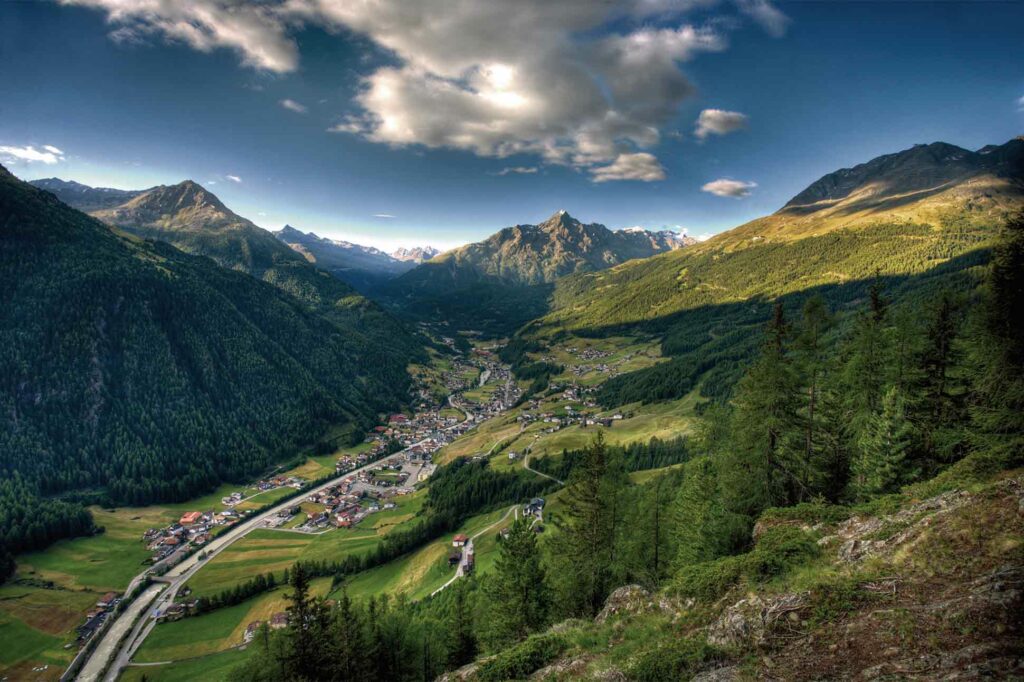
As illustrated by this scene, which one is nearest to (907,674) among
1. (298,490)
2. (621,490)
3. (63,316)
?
(621,490)

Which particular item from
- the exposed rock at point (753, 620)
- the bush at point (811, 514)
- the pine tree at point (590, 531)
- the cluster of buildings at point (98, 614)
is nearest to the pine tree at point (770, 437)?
the bush at point (811, 514)

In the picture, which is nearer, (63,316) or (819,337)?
(819,337)

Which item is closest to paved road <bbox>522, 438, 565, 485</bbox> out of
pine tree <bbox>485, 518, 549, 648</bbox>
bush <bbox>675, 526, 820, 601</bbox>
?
pine tree <bbox>485, 518, 549, 648</bbox>

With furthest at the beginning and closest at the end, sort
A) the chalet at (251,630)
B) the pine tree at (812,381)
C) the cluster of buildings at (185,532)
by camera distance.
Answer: the cluster of buildings at (185,532), the chalet at (251,630), the pine tree at (812,381)

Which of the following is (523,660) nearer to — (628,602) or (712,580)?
(628,602)

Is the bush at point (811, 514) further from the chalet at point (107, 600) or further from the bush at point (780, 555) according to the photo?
the chalet at point (107, 600)

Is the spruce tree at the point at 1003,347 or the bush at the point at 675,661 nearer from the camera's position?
the bush at the point at 675,661

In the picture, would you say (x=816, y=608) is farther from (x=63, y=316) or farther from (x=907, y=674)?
(x=63, y=316)
